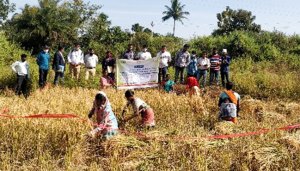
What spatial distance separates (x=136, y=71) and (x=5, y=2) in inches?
1739

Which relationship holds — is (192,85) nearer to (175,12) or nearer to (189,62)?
(189,62)

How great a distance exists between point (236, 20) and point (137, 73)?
43920mm

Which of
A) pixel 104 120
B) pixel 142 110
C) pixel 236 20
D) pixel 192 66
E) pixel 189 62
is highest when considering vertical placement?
pixel 236 20

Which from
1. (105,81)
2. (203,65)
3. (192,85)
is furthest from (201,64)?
(105,81)

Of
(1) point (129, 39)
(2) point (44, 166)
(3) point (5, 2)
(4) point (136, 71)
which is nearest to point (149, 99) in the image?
(4) point (136, 71)

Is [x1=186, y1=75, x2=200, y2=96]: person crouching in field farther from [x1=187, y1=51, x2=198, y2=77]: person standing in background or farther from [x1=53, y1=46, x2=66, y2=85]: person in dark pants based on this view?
[x1=53, y1=46, x2=66, y2=85]: person in dark pants

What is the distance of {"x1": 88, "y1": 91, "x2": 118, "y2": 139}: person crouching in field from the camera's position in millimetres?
7068

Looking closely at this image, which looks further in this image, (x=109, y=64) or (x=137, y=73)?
(x=109, y=64)

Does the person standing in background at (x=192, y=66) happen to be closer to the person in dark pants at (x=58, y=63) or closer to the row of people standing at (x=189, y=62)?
the row of people standing at (x=189, y=62)

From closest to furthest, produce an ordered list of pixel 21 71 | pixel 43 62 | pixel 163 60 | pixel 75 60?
pixel 21 71 < pixel 43 62 < pixel 75 60 < pixel 163 60

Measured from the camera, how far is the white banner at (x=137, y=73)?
529 inches

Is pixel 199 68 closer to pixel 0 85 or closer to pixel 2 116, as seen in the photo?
pixel 0 85

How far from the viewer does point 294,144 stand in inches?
264

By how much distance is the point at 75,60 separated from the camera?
1374cm
